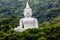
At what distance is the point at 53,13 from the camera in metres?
60.7

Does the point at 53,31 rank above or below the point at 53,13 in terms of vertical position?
above

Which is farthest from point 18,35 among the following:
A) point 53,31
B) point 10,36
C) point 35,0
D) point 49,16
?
point 35,0

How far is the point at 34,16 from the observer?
63.5m

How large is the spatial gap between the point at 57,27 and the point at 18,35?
301cm

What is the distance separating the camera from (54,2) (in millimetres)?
69188

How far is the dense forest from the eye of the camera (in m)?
26.0

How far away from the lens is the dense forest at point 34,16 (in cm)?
2605

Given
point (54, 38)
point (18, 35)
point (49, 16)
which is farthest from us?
point (49, 16)

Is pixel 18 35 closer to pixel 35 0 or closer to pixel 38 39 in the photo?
pixel 38 39

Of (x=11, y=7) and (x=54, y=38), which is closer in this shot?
(x=54, y=38)

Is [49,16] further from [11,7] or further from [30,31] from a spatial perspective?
[30,31]

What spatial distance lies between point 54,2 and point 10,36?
43799 millimetres

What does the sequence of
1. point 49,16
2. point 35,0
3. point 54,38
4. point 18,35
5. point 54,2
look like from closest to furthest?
point 54,38
point 18,35
point 49,16
point 54,2
point 35,0

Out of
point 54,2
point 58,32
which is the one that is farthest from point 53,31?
point 54,2
